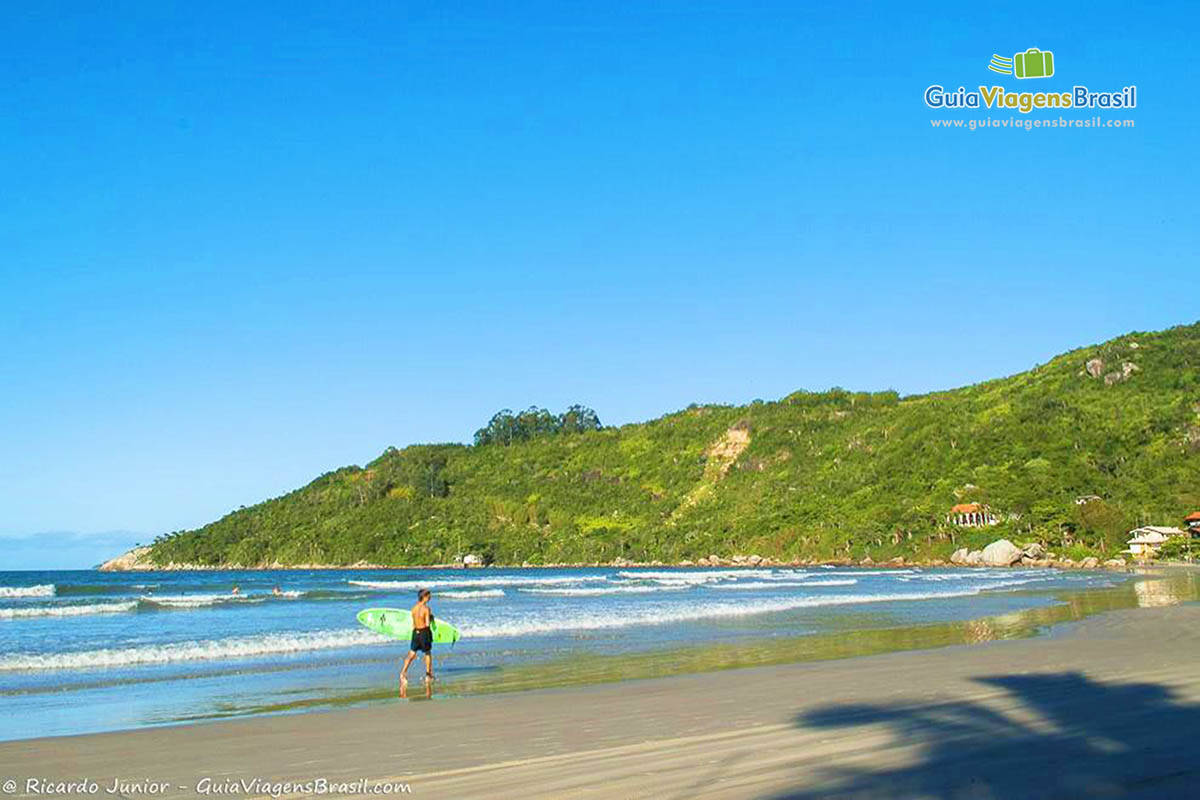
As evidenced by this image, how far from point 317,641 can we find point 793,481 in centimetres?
9921

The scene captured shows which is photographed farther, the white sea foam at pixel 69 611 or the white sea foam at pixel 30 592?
the white sea foam at pixel 30 592

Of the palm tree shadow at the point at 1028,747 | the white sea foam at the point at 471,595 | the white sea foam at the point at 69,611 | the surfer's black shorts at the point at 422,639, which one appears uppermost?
the surfer's black shorts at the point at 422,639

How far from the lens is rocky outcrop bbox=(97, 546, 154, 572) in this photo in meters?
147

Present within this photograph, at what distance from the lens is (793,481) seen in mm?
117250

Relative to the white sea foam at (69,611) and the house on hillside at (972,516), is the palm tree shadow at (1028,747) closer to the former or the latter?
the white sea foam at (69,611)

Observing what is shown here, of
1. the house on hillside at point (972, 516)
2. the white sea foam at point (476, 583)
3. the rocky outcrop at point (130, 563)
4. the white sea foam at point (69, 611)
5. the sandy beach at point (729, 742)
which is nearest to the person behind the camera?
the sandy beach at point (729, 742)

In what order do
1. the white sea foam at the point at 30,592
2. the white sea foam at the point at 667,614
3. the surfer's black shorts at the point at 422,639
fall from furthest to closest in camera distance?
the white sea foam at the point at 30,592 < the white sea foam at the point at 667,614 < the surfer's black shorts at the point at 422,639

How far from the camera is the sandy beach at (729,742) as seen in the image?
24.2 ft

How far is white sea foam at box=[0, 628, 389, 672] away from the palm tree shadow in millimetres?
14490

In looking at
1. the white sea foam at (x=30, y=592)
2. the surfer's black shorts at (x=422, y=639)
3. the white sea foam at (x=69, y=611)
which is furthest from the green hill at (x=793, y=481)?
the surfer's black shorts at (x=422, y=639)

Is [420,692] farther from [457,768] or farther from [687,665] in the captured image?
[457,768]

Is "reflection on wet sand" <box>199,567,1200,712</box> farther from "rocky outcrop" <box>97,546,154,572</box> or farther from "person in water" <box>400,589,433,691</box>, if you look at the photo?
"rocky outcrop" <box>97,546,154,572</box>

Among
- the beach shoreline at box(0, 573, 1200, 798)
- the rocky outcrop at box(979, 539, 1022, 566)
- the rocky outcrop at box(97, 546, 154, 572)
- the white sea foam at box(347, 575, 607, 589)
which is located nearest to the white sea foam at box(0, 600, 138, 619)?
the white sea foam at box(347, 575, 607, 589)

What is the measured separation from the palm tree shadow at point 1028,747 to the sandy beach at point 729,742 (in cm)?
3
